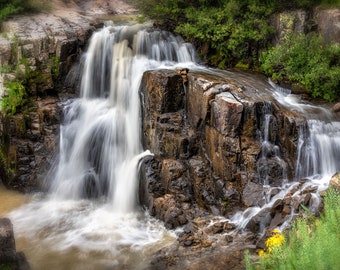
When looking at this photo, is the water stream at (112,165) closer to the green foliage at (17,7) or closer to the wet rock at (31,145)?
the wet rock at (31,145)

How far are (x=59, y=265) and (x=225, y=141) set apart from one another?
4526 millimetres

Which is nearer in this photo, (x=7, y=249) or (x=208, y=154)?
(x=7, y=249)

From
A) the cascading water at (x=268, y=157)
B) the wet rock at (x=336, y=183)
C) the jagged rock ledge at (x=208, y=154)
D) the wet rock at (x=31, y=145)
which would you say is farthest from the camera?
the wet rock at (x=31, y=145)

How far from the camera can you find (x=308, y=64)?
10891mm

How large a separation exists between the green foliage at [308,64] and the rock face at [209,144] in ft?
4.48

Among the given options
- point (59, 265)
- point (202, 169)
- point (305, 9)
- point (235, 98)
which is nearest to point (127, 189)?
point (202, 169)

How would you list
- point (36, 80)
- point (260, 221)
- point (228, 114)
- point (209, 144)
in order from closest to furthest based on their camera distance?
point (260, 221)
point (228, 114)
point (209, 144)
point (36, 80)

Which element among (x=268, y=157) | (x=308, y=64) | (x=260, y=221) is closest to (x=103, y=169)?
(x=268, y=157)

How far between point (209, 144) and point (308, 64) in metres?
3.91

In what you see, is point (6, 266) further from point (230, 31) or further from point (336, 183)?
point (230, 31)

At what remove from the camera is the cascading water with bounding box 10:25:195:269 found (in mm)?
8406

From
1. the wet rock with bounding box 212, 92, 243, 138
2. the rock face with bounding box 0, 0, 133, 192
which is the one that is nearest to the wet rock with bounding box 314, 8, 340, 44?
the wet rock with bounding box 212, 92, 243, 138

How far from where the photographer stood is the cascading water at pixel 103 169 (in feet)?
27.6

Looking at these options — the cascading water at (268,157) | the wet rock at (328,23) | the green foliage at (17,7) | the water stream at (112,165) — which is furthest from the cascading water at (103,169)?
the wet rock at (328,23)
